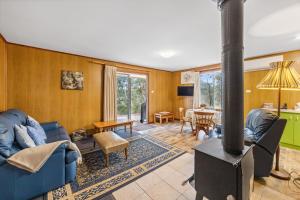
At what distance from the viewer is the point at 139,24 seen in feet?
7.43

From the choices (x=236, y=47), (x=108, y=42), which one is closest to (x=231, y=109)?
(x=236, y=47)

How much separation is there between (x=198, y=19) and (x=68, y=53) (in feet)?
11.9

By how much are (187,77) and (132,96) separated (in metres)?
2.76

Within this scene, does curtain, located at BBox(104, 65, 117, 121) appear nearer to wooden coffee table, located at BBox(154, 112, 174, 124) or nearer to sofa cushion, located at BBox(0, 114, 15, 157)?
wooden coffee table, located at BBox(154, 112, 174, 124)

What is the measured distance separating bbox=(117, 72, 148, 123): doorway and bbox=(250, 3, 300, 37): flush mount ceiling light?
162 inches

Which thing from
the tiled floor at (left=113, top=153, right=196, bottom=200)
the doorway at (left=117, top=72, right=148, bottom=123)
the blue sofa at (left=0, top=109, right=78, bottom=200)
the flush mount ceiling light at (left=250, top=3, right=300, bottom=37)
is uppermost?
the flush mount ceiling light at (left=250, top=3, right=300, bottom=37)

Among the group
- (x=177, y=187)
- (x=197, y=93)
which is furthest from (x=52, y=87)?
(x=197, y=93)

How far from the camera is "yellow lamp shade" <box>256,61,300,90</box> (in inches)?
77.4

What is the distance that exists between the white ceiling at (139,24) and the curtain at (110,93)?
1186 mm

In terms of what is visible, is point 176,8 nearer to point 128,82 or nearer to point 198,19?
point 198,19

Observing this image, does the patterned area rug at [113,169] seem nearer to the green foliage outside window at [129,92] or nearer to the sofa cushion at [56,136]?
the sofa cushion at [56,136]

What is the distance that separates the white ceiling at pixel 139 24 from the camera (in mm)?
1797

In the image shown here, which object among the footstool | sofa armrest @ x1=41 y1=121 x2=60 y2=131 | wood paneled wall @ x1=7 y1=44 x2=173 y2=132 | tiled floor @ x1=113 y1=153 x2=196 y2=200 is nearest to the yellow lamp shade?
tiled floor @ x1=113 y1=153 x2=196 y2=200

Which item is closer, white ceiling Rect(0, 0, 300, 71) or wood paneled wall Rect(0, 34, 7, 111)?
white ceiling Rect(0, 0, 300, 71)
